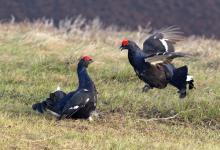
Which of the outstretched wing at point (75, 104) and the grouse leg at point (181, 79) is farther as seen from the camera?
the grouse leg at point (181, 79)

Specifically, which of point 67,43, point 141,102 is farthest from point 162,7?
point 141,102

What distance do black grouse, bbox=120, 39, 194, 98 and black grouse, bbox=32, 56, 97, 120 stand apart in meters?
0.86

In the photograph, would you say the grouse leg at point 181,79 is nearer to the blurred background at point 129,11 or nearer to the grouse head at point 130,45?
the grouse head at point 130,45

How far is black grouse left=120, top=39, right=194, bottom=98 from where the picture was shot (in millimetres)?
8938

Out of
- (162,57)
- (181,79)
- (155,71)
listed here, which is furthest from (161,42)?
(162,57)

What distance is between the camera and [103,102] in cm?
925

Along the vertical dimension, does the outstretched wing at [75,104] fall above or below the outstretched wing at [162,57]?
below

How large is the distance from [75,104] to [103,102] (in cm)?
121

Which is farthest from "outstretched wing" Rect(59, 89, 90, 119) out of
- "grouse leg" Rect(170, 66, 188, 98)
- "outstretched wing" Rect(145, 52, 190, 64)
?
"grouse leg" Rect(170, 66, 188, 98)

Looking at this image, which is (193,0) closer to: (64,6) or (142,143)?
(64,6)

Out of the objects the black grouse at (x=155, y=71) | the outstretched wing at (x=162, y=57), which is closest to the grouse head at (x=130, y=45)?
the black grouse at (x=155, y=71)

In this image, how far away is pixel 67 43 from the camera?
1396 centimetres

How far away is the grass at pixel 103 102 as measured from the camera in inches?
284

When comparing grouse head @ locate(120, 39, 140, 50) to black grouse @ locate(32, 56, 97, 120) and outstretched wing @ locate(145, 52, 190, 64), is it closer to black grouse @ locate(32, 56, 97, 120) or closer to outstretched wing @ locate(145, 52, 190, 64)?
outstretched wing @ locate(145, 52, 190, 64)
